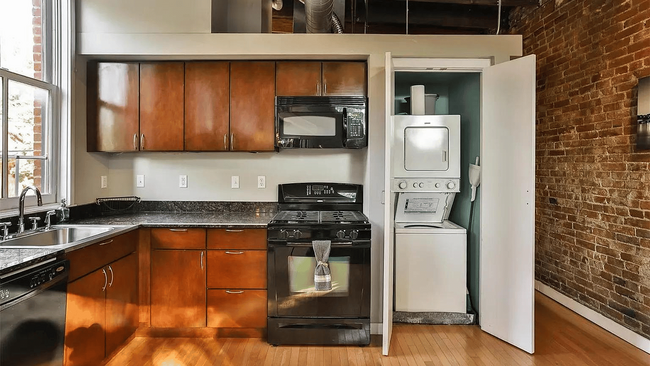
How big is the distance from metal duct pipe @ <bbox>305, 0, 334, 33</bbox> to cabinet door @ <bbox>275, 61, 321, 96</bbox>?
31 centimetres

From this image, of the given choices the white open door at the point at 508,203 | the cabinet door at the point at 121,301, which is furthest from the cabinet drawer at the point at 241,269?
the white open door at the point at 508,203

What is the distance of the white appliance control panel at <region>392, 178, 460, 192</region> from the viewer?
3.10 metres

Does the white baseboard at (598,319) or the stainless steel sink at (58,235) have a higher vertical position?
the stainless steel sink at (58,235)

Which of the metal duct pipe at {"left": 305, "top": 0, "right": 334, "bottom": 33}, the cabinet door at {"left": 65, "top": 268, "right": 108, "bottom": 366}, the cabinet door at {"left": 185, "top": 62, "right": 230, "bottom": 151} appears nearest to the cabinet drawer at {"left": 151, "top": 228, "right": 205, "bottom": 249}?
the cabinet door at {"left": 65, "top": 268, "right": 108, "bottom": 366}

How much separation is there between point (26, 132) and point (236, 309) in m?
1.94

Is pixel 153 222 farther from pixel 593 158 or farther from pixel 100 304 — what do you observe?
pixel 593 158

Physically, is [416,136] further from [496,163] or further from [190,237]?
[190,237]

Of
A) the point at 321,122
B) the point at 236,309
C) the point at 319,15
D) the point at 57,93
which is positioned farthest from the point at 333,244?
the point at 57,93

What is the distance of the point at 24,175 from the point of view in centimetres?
249

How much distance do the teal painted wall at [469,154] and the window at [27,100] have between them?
335 cm

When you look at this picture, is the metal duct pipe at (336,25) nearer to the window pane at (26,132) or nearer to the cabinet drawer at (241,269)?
the cabinet drawer at (241,269)

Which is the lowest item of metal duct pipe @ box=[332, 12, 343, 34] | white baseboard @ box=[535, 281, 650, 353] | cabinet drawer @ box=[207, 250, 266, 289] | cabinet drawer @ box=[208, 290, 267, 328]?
white baseboard @ box=[535, 281, 650, 353]

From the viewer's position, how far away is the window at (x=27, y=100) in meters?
2.31

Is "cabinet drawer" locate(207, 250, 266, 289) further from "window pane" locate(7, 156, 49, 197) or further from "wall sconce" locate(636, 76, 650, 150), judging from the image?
"wall sconce" locate(636, 76, 650, 150)
